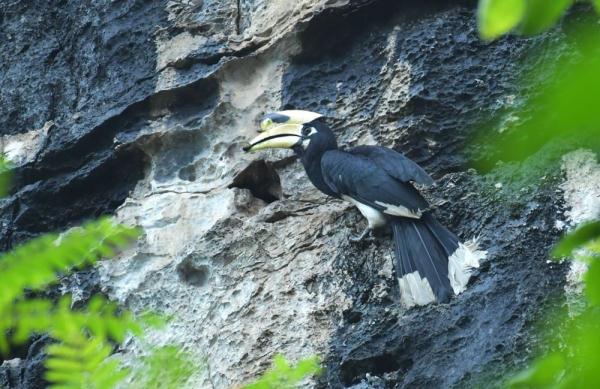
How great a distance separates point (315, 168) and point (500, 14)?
4.43 m

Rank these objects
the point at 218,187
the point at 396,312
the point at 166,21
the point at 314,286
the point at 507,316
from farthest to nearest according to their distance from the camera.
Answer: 1. the point at 166,21
2. the point at 218,187
3. the point at 314,286
4. the point at 396,312
5. the point at 507,316

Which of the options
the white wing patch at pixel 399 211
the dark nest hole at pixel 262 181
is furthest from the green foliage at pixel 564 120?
the dark nest hole at pixel 262 181

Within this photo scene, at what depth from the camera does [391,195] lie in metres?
4.95

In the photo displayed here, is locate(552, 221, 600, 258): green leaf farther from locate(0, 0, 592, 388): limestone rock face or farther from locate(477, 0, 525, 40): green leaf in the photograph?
locate(0, 0, 592, 388): limestone rock face

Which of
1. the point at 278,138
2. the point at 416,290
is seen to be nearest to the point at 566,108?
the point at 416,290

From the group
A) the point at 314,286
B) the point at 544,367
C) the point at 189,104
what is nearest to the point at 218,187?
the point at 189,104

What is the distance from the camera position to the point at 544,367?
1.04 metres

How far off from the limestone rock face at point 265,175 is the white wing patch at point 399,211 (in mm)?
235

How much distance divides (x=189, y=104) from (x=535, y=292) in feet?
8.21

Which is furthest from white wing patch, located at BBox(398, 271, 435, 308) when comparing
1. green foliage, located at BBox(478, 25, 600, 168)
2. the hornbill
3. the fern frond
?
green foliage, located at BBox(478, 25, 600, 168)

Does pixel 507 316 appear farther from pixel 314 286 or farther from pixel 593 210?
pixel 314 286

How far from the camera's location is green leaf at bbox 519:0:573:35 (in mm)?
962

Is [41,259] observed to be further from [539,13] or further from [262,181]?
[262,181]

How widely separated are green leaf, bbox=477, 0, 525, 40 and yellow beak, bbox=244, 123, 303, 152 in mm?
A: 4427
